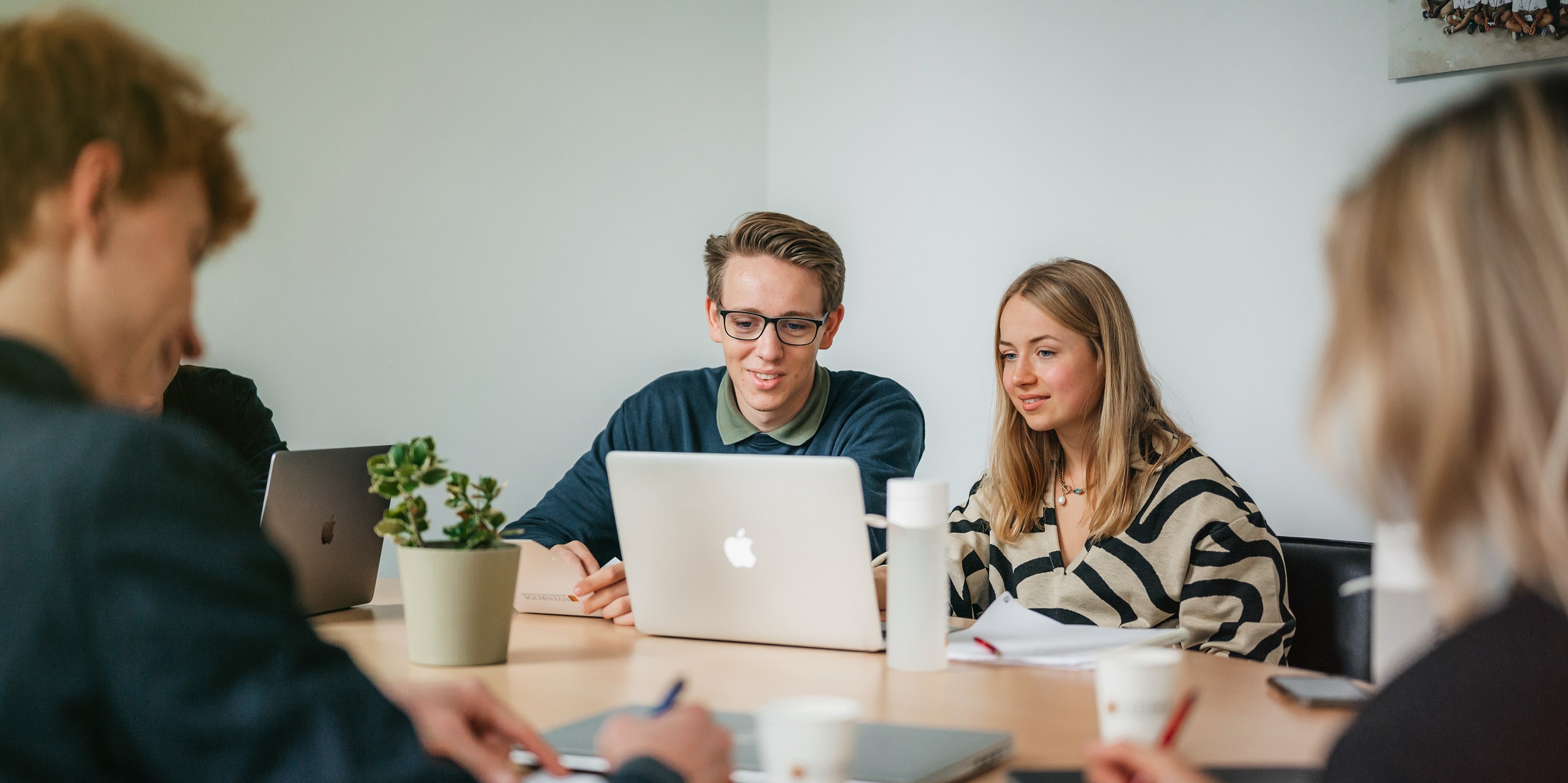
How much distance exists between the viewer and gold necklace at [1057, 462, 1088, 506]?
226 cm

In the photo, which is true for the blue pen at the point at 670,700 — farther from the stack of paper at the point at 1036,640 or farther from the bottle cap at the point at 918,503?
the stack of paper at the point at 1036,640

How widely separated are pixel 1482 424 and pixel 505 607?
108 centimetres

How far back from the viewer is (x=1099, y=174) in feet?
9.93

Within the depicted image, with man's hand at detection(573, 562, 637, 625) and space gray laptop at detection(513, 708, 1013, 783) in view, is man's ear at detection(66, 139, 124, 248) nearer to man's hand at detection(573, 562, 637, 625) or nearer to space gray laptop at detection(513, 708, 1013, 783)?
space gray laptop at detection(513, 708, 1013, 783)

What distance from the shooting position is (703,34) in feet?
11.9

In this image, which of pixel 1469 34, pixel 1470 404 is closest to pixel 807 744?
pixel 1470 404

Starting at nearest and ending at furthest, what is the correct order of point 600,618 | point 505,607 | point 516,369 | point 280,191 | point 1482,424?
point 1482,424 < point 505,607 < point 600,618 < point 280,191 < point 516,369

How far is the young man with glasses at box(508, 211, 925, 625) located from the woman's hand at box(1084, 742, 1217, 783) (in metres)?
1.25

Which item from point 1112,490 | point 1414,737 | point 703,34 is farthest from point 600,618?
point 703,34

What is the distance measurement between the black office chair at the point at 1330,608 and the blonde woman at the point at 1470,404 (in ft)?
4.15

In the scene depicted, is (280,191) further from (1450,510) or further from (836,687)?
(1450,510)

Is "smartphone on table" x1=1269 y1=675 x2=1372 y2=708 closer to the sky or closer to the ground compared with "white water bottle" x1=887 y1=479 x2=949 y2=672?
closer to the ground

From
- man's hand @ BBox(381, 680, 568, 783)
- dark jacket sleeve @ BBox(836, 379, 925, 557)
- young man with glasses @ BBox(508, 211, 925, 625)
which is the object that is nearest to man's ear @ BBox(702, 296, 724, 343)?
young man with glasses @ BBox(508, 211, 925, 625)

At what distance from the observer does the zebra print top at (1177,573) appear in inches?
75.4
